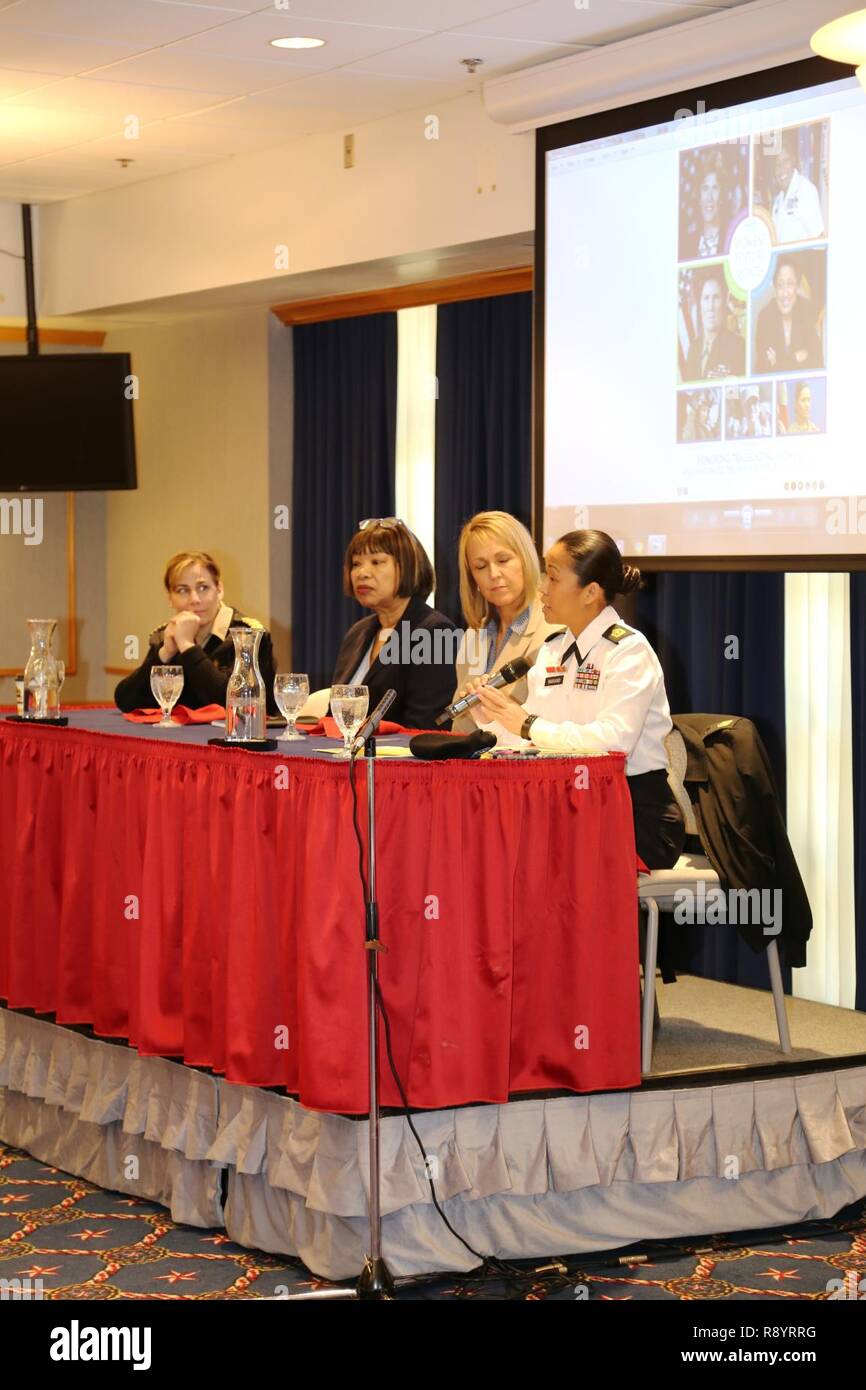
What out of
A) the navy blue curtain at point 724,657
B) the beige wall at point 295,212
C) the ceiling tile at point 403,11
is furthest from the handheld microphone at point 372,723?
the beige wall at point 295,212

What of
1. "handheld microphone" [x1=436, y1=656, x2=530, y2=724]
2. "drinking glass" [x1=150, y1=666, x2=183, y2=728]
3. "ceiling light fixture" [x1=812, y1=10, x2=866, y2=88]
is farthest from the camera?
"drinking glass" [x1=150, y1=666, x2=183, y2=728]

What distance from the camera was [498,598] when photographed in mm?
4609

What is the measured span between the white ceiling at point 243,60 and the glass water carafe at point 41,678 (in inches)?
71.4

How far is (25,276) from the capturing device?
26.8ft

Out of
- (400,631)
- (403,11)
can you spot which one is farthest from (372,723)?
(403,11)

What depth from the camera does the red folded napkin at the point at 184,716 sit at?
446 centimetres

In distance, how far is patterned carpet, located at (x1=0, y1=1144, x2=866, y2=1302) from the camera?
11.6 ft

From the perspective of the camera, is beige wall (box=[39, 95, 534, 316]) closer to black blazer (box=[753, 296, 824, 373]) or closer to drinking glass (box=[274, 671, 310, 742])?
black blazer (box=[753, 296, 824, 373])

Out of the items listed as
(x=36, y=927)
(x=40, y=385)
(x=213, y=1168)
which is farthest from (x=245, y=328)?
(x=213, y=1168)

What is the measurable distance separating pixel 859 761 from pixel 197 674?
6.52 ft

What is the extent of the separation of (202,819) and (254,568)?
13.8 feet

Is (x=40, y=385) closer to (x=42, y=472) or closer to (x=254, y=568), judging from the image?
(x=42, y=472)

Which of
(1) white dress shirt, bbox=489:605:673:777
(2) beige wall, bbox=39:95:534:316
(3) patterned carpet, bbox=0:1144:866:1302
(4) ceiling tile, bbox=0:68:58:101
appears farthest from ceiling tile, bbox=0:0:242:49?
(3) patterned carpet, bbox=0:1144:866:1302

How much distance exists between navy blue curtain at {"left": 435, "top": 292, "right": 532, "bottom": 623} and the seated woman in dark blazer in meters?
2.07
